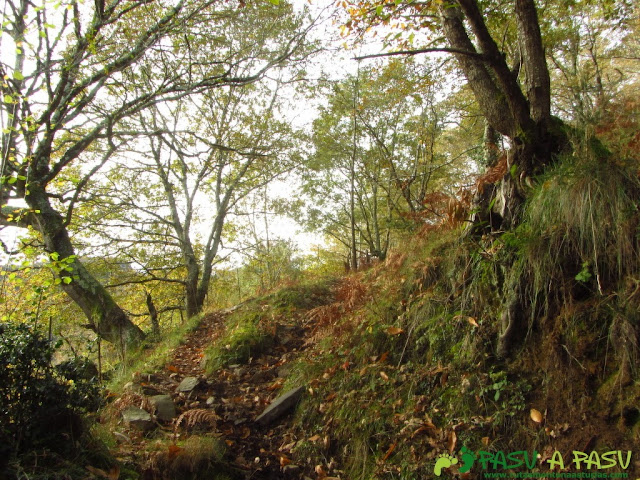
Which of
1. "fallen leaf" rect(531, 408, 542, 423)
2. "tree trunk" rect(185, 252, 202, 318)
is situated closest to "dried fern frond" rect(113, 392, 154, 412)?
"fallen leaf" rect(531, 408, 542, 423)

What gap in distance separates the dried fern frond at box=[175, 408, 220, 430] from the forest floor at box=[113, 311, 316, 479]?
0.01 m

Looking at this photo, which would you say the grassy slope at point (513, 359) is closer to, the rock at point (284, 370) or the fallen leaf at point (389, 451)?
the fallen leaf at point (389, 451)

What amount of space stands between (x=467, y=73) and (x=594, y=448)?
348 cm

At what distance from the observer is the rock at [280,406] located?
13.4ft

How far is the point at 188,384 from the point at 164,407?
73 cm

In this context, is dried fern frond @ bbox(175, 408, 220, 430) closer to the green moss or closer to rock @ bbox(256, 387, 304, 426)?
rock @ bbox(256, 387, 304, 426)

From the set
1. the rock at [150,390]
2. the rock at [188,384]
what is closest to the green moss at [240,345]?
the rock at [188,384]

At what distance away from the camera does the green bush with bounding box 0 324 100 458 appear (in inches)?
93.9

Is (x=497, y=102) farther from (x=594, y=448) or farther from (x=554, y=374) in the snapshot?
(x=594, y=448)

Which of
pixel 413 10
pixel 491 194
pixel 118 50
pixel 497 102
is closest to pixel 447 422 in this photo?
pixel 491 194

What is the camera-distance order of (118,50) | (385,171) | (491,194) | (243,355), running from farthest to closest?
(385,171) < (118,50) < (243,355) < (491,194)

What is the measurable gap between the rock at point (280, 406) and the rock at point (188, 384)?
1.20m

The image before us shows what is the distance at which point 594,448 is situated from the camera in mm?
2301

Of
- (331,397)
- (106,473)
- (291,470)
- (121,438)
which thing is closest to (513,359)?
(331,397)
